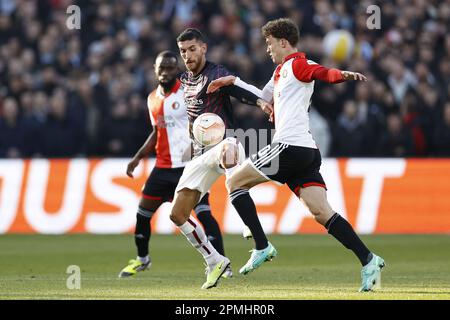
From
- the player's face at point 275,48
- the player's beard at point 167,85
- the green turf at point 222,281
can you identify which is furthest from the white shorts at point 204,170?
the player's beard at point 167,85

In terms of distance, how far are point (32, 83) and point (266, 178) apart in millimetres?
11454

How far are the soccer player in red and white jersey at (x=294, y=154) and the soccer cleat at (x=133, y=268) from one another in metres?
2.20

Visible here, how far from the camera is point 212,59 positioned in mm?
19703

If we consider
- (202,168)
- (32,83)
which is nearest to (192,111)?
(202,168)

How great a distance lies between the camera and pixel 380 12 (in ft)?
68.0

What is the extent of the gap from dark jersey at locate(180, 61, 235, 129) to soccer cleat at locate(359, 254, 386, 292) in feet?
6.55

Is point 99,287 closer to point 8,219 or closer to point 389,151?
point 8,219

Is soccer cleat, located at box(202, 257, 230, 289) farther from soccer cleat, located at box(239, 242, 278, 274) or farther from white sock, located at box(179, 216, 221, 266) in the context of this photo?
soccer cleat, located at box(239, 242, 278, 274)

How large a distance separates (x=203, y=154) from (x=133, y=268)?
87.2 inches

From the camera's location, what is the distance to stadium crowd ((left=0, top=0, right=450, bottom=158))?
18.8 m

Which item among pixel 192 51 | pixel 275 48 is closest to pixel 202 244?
pixel 192 51

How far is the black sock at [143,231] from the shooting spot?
11.7m

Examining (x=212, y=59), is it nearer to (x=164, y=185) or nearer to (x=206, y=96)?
(x=164, y=185)

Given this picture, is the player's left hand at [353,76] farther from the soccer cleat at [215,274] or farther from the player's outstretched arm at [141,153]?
the player's outstretched arm at [141,153]
